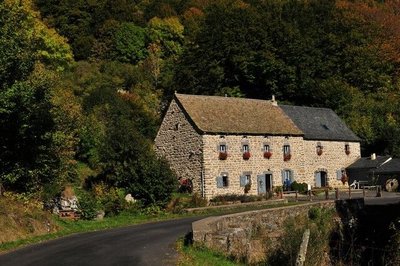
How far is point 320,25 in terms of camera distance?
70.1 metres

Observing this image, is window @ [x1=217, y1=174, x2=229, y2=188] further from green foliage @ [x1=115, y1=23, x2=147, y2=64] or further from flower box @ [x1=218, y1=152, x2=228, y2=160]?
green foliage @ [x1=115, y1=23, x2=147, y2=64]

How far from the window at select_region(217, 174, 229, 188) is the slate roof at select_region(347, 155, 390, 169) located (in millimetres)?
14013

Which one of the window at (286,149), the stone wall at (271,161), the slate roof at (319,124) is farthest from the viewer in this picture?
the slate roof at (319,124)

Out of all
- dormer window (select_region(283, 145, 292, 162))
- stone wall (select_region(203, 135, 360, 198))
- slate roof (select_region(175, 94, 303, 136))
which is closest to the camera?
stone wall (select_region(203, 135, 360, 198))

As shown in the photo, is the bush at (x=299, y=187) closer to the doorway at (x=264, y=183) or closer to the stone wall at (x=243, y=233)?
the doorway at (x=264, y=183)

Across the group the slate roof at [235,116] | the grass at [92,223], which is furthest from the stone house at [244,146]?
the grass at [92,223]

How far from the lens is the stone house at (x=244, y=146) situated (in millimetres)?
40188

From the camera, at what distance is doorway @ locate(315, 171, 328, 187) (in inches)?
1827

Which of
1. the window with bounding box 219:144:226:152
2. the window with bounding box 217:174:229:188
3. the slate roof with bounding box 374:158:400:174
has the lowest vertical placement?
the window with bounding box 217:174:229:188

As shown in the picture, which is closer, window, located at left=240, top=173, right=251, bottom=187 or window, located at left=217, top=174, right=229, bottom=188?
window, located at left=217, top=174, right=229, bottom=188

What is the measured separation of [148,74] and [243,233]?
48.5 meters

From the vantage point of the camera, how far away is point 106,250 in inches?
674

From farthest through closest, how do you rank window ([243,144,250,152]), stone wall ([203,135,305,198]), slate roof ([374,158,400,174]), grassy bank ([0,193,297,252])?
1. slate roof ([374,158,400,174])
2. window ([243,144,250,152])
3. stone wall ([203,135,305,198])
4. grassy bank ([0,193,297,252])

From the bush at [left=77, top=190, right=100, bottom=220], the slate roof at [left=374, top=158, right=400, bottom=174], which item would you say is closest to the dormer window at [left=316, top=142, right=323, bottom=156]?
the slate roof at [left=374, top=158, right=400, bottom=174]
